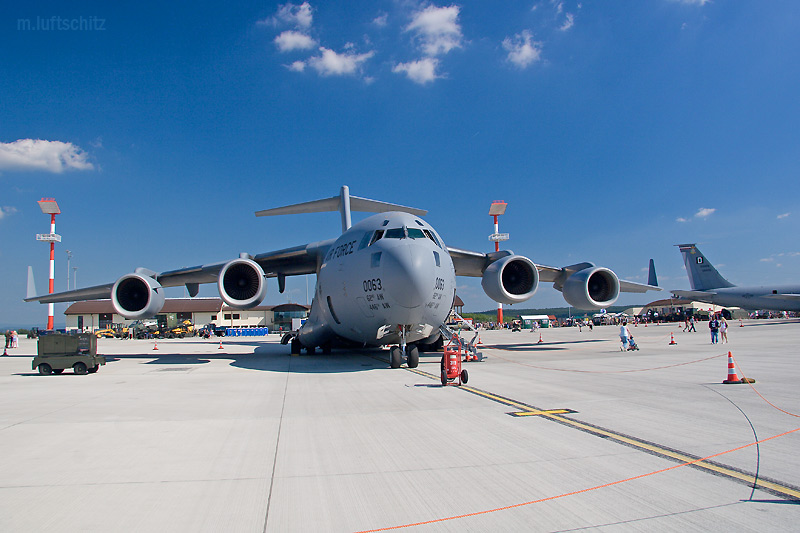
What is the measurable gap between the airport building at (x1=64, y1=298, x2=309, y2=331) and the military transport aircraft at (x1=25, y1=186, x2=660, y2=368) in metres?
39.8

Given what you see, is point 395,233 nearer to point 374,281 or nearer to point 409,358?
point 374,281

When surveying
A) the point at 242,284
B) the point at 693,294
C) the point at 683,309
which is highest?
the point at 242,284

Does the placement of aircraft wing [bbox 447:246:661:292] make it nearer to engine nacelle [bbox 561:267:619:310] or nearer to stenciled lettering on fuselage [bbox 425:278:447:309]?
engine nacelle [bbox 561:267:619:310]

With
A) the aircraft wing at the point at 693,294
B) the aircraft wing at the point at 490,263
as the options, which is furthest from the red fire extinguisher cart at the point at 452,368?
the aircraft wing at the point at 693,294

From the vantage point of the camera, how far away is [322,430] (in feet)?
18.2

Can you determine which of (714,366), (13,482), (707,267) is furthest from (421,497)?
(707,267)

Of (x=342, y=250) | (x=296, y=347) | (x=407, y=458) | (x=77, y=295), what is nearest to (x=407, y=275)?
(x=342, y=250)

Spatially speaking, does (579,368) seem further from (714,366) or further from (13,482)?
(13,482)

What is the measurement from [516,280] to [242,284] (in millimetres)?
9255

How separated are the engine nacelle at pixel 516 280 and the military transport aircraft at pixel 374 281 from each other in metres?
0.04

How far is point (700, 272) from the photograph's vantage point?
1871 inches

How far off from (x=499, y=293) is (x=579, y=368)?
448cm

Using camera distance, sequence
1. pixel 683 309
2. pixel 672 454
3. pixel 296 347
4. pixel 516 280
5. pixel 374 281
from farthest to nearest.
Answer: pixel 683 309, pixel 296 347, pixel 516 280, pixel 374 281, pixel 672 454

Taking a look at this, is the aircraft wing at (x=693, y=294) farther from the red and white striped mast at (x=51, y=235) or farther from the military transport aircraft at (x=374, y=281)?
the red and white striped mast at (x=51, y=235)
